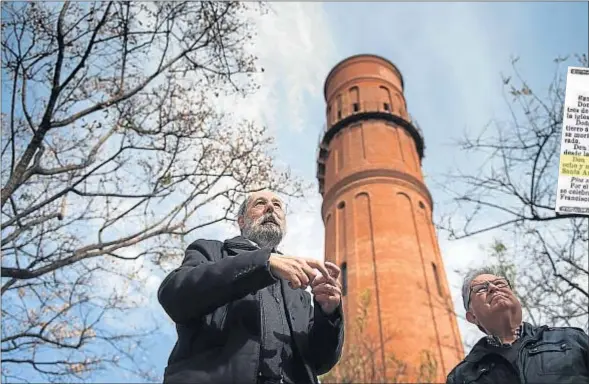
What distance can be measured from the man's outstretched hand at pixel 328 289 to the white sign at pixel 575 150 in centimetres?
115

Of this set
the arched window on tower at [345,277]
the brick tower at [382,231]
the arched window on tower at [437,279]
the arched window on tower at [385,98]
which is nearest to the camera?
the brick tower at [382,231]

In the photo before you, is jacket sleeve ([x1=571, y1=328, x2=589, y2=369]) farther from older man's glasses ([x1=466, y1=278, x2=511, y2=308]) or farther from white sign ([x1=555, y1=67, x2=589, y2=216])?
white sign ([x1=555, y1=67, x2=589, y2=216])

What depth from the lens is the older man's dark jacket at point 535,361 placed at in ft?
7.26

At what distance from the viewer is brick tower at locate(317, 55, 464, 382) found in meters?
16.0

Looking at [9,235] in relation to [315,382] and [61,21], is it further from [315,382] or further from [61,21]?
[315,382]

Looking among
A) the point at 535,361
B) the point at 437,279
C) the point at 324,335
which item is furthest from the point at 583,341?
the point at 437,279

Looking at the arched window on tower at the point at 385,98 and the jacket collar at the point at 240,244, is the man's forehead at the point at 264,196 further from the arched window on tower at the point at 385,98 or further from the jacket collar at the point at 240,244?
the arched window on tower at the point at 385,98

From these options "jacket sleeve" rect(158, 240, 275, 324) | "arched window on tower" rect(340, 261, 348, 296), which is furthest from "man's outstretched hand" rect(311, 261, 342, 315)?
"arched window on tower" rect(340, 261, 348, 296)

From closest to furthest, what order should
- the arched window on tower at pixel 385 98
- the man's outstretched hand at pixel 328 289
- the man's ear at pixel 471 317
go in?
the man's outstretched hand at pixel 328 289 < the man's ear at pixel 471 317 < the arched window on tower at pixel 385 98

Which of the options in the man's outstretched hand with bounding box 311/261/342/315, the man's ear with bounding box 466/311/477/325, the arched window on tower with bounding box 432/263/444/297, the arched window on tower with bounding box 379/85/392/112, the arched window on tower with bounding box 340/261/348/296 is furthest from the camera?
the arched window on tower with bounding box 379/85/392/112

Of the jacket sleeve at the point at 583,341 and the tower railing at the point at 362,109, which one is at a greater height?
the tower railing at the point at 362,109

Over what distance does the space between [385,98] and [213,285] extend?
2376 cm

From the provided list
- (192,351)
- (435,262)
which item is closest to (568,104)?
(192,351)

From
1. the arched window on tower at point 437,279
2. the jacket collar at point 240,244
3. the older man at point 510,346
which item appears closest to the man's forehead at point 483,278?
the older man at point 510,346
